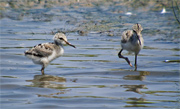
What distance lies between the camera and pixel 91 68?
1044 cm

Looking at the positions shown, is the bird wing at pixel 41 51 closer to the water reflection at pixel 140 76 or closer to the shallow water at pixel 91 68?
the shallow water at pixel 91 68

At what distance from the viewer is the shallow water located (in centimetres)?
754

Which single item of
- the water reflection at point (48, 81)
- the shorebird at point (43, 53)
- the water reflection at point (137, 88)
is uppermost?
the shorebird at point (43, 53)

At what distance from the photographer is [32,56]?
31.6ft

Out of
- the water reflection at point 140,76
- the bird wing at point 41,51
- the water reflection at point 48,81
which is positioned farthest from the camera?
the bird wing at point 41,51

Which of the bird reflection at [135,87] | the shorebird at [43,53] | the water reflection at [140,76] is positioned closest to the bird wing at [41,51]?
the shorebird at [43,53]

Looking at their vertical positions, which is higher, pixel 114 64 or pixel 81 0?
pixel 81 0

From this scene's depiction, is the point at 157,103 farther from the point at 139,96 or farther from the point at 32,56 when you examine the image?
the point at 32,56

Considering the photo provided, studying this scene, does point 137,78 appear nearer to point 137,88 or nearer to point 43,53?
point 137,88

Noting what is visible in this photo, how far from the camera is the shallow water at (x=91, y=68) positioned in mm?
7543

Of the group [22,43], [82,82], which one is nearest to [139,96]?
[82,82]

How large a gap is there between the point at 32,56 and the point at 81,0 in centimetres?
1528

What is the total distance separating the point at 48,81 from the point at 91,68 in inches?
66.4

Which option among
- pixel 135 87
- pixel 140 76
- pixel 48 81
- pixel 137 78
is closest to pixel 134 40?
pixel 140 76
